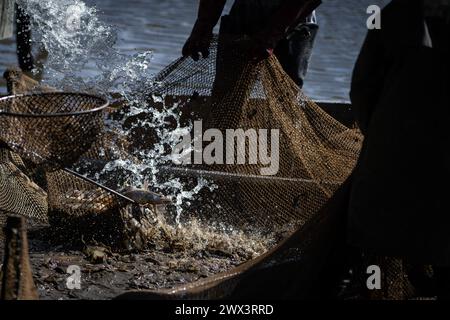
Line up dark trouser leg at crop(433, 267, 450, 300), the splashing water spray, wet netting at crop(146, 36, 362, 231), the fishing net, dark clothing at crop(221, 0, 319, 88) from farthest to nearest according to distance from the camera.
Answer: dark clothing at crop(221, 0, 319, 88) < the splashing water spray < wet netting at crop(146, 36, 362, 231) < the fishing net < dark trouser leg at crop(433, 267, 450, 300)

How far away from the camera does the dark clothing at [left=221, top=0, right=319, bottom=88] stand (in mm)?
6203

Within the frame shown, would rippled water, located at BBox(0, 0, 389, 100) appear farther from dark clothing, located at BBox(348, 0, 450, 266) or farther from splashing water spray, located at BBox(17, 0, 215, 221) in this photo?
dark clothing, located at BBox(348, 0, 450, 266)

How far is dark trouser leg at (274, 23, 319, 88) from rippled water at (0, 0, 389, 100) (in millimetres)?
3717

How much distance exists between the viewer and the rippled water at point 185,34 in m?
11.3

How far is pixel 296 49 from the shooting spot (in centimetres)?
648

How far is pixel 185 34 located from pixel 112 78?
23.2 ft

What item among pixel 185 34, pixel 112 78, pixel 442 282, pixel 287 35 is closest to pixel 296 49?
pixel 287 35

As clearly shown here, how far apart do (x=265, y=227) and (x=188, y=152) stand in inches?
29.2

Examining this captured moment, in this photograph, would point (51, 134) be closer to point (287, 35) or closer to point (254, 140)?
point (254, 140)

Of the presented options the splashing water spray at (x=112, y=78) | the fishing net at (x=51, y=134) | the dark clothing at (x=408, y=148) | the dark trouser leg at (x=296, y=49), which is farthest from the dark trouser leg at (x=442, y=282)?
the dark trouser leg at (x=296, y=49)

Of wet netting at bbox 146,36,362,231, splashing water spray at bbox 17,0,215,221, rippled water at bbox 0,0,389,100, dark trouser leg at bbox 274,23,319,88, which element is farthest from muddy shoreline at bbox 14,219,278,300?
rippled water at bbox 0,0,389,100

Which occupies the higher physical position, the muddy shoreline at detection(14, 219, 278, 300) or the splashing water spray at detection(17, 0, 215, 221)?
the splashing water spray at detection(17, 0, 215, 221)

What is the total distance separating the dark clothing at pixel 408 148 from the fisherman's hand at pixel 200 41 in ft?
7.91
